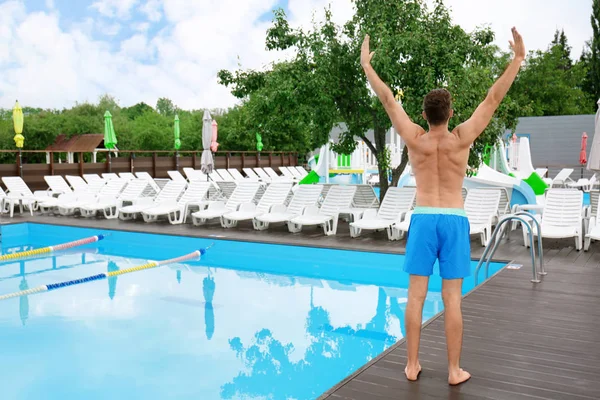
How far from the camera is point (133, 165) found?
20.2 metres

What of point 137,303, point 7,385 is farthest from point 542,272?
point 7,385

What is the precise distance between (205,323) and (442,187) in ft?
11.5

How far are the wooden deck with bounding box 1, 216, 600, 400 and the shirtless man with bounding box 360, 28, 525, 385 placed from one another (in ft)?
1.39

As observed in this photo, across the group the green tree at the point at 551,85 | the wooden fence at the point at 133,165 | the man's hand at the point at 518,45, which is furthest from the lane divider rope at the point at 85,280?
the green tree at the point at 551,85

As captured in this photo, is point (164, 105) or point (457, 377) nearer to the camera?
point (457, 377)

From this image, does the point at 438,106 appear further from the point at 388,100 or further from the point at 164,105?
the point at 164,105

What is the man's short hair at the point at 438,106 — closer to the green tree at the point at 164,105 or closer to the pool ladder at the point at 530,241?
the pool ladder at the point at 530,241

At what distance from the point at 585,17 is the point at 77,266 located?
42.6m

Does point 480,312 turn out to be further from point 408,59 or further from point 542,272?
point 408,59

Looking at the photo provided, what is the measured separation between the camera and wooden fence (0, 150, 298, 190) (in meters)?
16.4

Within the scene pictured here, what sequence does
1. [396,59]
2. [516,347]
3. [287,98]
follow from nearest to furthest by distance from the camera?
[516,347]
[396,59]
[287,98]

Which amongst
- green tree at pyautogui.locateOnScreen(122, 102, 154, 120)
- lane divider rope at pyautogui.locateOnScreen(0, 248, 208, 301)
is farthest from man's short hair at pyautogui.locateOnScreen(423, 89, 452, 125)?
green tree at pyautogui.locateOnScreen(122, 102, 154, 120)

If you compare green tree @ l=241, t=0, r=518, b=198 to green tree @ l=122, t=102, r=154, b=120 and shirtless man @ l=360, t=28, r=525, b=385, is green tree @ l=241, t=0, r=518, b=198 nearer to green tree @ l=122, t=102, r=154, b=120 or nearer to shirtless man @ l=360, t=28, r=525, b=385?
shirtless man @ l=360, t=28, r=525, b=385

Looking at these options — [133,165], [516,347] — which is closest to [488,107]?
[516,347]
